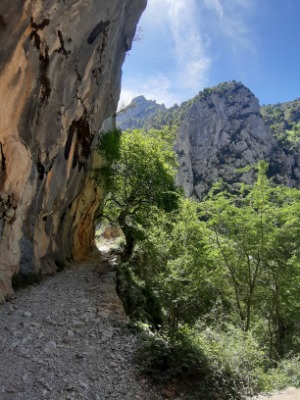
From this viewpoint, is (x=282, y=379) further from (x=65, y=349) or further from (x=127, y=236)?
(x=127, y=236)

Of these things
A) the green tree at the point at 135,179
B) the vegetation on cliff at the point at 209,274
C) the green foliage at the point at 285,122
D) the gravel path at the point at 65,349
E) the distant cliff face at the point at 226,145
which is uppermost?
the green foliage at the point at 285,122

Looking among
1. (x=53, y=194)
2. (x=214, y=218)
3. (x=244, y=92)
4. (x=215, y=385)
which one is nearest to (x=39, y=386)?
(x=215, y=385)

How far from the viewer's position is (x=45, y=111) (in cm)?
1107

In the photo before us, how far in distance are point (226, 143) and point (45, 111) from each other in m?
82.0

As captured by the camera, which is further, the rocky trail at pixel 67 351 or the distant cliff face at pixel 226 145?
the distant cliff face at pixel 226 145

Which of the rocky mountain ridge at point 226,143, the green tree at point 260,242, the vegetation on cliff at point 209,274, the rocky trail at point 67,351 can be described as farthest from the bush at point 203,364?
the rocky mountain ridge at point 226,143

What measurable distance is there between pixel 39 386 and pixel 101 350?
179 centimetres

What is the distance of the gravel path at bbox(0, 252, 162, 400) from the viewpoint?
588 cm

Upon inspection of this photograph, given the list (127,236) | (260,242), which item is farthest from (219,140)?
(260,242)

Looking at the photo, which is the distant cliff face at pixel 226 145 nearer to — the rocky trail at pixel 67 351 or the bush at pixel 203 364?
the rocky trail at pixel 67 351

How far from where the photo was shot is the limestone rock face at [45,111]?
9.05 metres

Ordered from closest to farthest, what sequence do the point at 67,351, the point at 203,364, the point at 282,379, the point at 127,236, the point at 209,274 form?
the point at 203,364 → the point at 67,351 → the point at 282,379 → the point at 209,274 → the point at 127,236

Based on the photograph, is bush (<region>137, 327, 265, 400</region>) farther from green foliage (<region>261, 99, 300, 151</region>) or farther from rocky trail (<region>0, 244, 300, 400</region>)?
green foliage (<region>261, 99, 300, 151</region>)

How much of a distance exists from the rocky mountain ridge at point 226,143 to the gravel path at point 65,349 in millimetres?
66056
